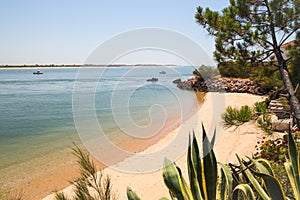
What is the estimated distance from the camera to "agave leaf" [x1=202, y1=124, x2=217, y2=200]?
1446mm

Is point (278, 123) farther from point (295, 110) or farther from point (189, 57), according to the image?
point (189, 57)

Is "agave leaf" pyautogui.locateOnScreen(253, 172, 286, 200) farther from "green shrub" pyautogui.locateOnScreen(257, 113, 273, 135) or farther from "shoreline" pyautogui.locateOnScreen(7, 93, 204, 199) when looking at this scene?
"green shrub" pyautogui.locateOnScreen(257, 113, 273, 135)

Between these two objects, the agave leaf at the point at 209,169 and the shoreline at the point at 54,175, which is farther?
the shoreline at the point at 54,175

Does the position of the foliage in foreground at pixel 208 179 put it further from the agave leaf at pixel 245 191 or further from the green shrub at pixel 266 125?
the green shrub at pixel 266 125

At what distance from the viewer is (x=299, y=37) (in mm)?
5410

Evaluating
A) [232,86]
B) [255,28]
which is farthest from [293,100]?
[232,86]

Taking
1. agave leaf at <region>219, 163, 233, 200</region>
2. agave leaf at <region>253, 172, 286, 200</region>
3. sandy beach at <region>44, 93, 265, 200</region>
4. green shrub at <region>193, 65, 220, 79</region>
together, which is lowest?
sandy beach at <region>44, 93, 265, 200</region>

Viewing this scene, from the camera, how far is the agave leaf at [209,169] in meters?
1.45

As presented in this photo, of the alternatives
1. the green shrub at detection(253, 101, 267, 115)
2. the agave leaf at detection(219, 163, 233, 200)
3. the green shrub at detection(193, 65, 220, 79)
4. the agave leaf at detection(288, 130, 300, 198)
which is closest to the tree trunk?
the green shrub at detection(253, 101, 267, 115)

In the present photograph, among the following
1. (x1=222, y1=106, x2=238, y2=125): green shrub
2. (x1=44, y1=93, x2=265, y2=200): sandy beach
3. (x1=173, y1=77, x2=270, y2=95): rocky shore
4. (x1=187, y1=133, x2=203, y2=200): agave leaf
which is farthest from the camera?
(x1=173, y1=77, x2=270, y2=95): rocky shore

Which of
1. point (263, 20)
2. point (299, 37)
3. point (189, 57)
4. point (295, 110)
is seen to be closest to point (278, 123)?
point (295, 110)

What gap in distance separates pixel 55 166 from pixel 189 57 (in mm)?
5190

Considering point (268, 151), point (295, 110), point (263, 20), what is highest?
point (263, 20)

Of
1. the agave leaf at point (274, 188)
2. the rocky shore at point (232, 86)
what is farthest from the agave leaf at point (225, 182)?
the rocky shore at point (232, 86)
